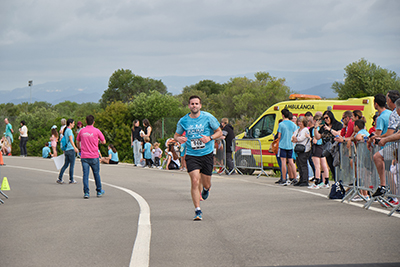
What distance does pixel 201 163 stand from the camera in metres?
8.57

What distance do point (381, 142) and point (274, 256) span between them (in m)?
3.81

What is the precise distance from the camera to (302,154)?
1377 cm

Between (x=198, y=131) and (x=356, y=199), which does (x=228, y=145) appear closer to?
(x=356, y=199)

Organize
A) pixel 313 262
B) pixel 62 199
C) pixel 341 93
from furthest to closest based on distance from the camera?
pixel 341 93
pixel 62 199
pixel 313 262

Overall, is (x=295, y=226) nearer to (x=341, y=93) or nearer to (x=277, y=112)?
(x=277, y=112)

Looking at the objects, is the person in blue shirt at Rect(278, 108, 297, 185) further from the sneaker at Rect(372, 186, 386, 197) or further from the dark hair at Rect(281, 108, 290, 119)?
the sneaker at Rect(372, 186, 386, 197)

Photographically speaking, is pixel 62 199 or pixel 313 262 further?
pixel 62 199

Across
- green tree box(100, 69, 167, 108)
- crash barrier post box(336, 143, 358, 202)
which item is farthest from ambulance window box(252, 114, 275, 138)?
green tree box(100, 69, 167, 108)

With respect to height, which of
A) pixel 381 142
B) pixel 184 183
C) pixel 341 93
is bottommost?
pixel 184 183

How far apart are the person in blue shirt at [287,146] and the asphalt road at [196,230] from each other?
1645mm

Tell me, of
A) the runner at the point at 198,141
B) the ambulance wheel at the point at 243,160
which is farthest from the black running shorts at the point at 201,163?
the ambulance wheel at the point at 243,160

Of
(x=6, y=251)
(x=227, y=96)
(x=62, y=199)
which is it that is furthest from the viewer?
(x=227, y=96)

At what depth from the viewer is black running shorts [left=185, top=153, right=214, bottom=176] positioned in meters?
8.53

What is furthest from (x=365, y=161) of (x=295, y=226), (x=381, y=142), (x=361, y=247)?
(x=361, y=247)
